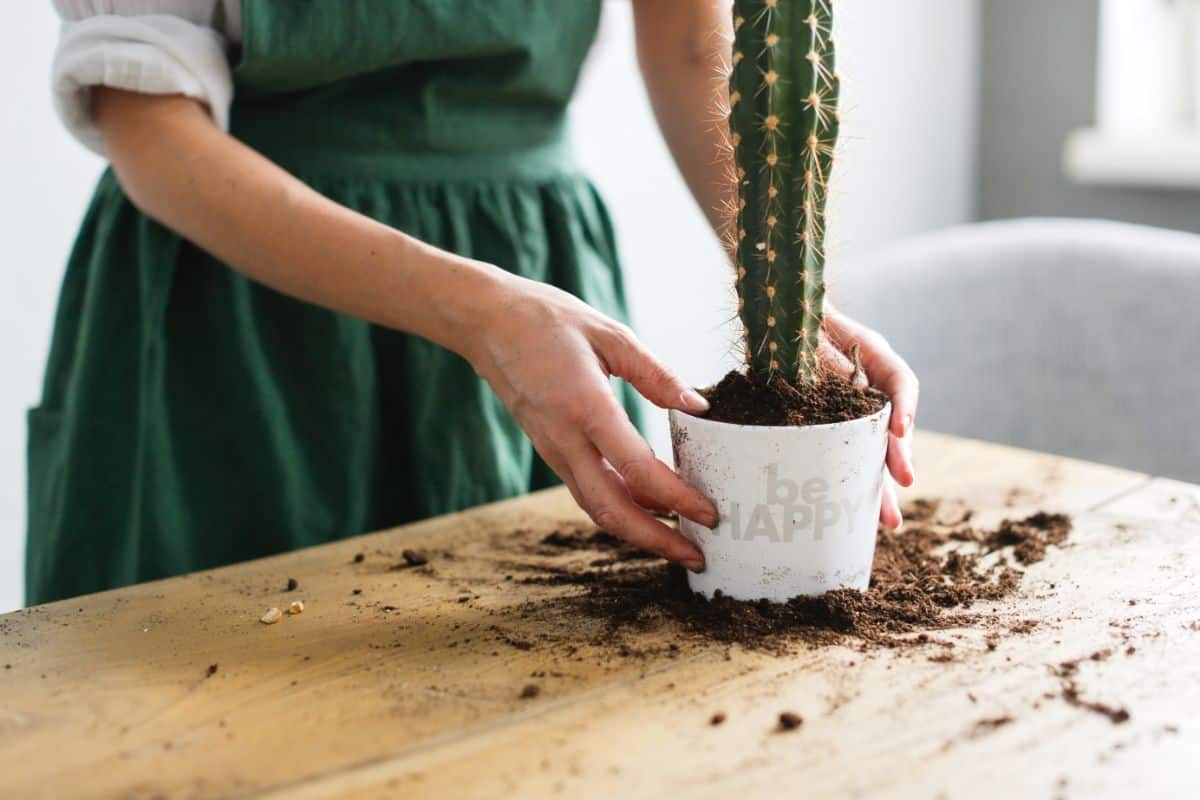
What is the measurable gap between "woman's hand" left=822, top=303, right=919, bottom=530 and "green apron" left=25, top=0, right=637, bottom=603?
0.39 m

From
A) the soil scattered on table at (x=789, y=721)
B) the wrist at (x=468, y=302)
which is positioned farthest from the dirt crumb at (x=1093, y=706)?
the wrist at (x=468, y=302)

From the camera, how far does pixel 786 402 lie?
0.77 m

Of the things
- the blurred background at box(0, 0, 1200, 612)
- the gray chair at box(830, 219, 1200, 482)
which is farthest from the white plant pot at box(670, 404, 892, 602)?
the gray chair at box(830, 219, 1200, 482)

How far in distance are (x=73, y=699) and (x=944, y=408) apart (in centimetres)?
136

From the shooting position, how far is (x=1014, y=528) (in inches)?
37.6

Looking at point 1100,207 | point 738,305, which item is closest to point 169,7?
point 738,305

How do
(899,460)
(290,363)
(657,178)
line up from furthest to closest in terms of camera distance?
1. (657,178)
2. (290,363)
3. (899,460)

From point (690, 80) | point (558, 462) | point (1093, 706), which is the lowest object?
point (1093, 706)

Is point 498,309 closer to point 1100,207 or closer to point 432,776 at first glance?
point 432,776

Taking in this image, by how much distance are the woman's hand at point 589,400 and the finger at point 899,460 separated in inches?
7.2

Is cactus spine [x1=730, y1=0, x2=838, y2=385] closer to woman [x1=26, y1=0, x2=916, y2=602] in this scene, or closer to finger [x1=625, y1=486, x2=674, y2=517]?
finger [x1=625, y1=486, x2=674, y2=517]

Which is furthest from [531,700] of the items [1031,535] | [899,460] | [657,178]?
[657,178]

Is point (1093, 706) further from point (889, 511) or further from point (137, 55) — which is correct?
point (137, 55)

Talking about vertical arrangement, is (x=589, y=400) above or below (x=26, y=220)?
below
